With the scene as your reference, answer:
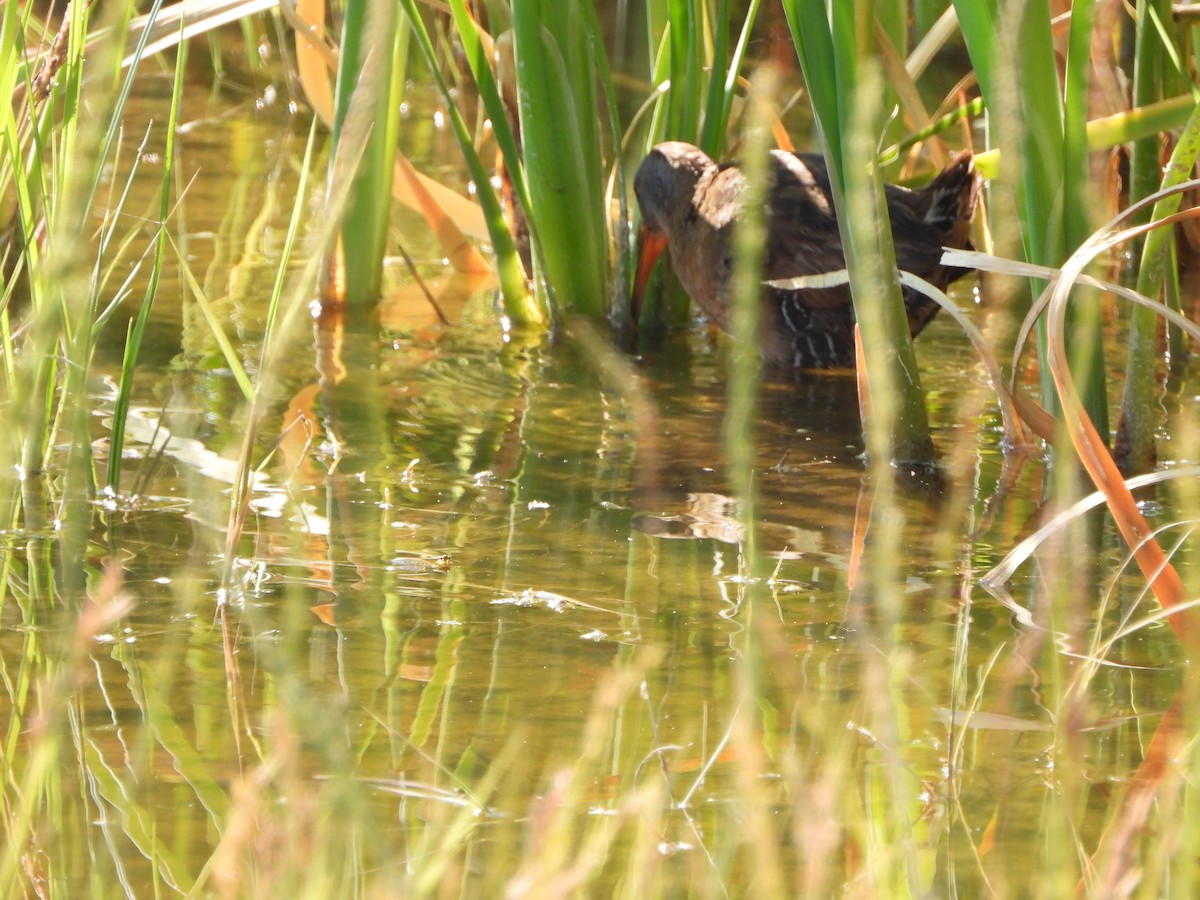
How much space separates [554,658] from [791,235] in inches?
65.6

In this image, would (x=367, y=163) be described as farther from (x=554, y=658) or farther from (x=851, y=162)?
(x=554, y=658)

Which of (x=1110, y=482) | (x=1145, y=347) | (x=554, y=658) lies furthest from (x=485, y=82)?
(x=1110, y=482)

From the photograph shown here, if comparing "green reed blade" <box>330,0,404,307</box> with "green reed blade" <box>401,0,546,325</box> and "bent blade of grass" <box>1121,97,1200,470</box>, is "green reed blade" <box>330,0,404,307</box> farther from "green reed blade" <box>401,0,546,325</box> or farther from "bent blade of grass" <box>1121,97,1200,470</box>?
"bent blade of grass" <box>1121,97,1200,470</box>

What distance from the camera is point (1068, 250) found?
90.4 inches

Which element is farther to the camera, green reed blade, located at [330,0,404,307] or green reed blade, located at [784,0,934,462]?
green reed blade, located at [330,0,404,307]

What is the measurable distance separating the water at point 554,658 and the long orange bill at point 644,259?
19.1 inches

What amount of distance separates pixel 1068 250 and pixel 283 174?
9.18 ft

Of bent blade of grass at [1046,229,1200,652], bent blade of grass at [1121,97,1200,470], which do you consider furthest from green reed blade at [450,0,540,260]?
bent blade of grass at [1046,229,1200,652]

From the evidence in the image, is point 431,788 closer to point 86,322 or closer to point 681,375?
point 86,322

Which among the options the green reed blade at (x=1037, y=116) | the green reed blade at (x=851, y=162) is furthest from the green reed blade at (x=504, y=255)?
the green reed blade at (x=1037, y=116)

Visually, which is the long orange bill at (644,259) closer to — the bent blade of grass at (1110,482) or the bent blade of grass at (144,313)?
the bent blade of grass at (144,313)

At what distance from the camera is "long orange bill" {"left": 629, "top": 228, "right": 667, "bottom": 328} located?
350 centimetres

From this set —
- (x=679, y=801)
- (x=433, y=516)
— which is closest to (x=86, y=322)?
(x=433, y=516)

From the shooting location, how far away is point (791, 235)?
328 cm
